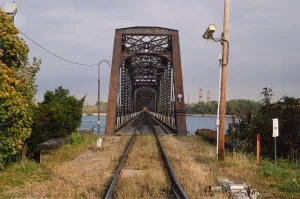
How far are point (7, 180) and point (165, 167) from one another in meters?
5.13

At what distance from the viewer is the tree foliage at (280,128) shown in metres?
17.2

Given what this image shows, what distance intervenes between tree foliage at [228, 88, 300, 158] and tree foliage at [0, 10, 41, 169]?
414 inches

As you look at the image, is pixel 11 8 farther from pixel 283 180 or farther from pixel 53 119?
pixel 283 180

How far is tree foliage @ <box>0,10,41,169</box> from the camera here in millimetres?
10477

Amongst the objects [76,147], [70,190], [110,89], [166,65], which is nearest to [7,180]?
[70,190]

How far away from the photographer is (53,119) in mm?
18172

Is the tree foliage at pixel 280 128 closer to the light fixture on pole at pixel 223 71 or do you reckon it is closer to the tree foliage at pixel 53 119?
the light fixture on pole at pixel 223 71

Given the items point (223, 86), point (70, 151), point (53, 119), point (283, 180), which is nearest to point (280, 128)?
point (223, 86)

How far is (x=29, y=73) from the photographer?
13203mm

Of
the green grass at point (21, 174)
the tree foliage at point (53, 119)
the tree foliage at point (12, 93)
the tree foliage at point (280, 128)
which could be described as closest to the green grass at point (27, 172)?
the green grass at point (21, 174)

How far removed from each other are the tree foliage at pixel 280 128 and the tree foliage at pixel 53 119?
9330 mm

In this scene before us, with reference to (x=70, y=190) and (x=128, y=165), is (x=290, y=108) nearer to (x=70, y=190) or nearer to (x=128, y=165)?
(x=128, y=165)

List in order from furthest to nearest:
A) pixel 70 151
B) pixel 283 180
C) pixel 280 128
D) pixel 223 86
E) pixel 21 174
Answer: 1. pixel 280 128
2. pixel 70 151
3. pixel 223 86
4. pixel 21 174
5. pixel 283 180

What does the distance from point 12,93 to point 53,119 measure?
27.7 feet
